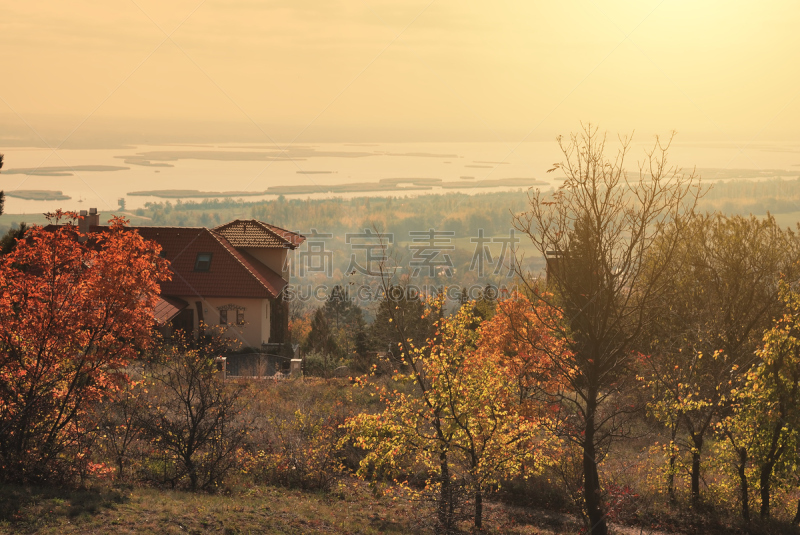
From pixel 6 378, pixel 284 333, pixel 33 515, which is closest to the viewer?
pixel 33 515

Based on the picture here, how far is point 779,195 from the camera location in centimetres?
10706

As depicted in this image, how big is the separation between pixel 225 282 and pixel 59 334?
90.1 feet

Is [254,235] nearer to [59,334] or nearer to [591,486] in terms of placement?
[59,334]

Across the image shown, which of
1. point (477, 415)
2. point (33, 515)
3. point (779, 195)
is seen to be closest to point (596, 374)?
point (477, 415)

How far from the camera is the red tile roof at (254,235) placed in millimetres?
47375

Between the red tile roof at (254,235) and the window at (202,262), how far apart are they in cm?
380

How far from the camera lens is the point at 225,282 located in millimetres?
41938

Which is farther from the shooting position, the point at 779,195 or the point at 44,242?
the point at 779,195

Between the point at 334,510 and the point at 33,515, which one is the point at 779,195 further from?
the point at 33,515

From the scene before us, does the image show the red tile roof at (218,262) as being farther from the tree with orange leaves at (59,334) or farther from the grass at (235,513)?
the grass at (235,513)

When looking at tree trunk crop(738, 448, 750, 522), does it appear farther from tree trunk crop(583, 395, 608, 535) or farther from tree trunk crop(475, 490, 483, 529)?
tree trunk crop(475, 490, 483, 529)

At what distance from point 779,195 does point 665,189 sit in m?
113

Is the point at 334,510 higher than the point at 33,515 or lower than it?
lower

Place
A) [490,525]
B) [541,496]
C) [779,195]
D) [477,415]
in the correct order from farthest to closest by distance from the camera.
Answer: [779,195], [541,496], [490,525], [477,415]
